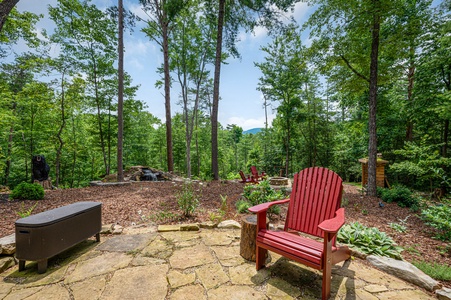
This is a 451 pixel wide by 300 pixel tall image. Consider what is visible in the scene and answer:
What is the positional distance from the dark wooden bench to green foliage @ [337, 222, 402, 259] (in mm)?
3182

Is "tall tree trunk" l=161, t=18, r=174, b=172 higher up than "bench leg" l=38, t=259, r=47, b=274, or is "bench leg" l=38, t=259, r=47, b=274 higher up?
"tall tree trunk" l=161, t=18, r=174, b=172

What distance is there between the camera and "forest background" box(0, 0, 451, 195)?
204 inches

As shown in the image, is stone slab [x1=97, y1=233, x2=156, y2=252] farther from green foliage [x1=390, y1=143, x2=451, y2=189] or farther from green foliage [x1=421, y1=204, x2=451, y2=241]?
green foliage [x1=390, y1=143, x2=451, y2=189]

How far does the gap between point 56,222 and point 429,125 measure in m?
10.9

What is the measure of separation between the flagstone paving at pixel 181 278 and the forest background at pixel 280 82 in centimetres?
279

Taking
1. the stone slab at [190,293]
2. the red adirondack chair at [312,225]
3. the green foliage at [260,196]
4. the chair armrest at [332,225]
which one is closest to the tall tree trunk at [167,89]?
the green foliage at [260,196]

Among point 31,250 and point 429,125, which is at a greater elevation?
point 429,125

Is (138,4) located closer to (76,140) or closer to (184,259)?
(76,140)

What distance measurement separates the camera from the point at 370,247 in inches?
89.7

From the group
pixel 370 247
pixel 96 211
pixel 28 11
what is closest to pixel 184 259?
pixel 96 211

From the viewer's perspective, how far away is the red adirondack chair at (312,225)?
1496mm

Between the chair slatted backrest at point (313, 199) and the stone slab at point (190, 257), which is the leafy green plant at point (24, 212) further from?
the chair slatted backrest at point (313, 199)

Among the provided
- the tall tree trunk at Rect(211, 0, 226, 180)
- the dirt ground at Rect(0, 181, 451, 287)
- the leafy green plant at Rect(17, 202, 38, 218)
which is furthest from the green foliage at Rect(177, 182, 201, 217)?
the tall tree trunk at Rect(211, 0, 226, 180)

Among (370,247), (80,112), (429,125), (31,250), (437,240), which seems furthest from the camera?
(80,112)
